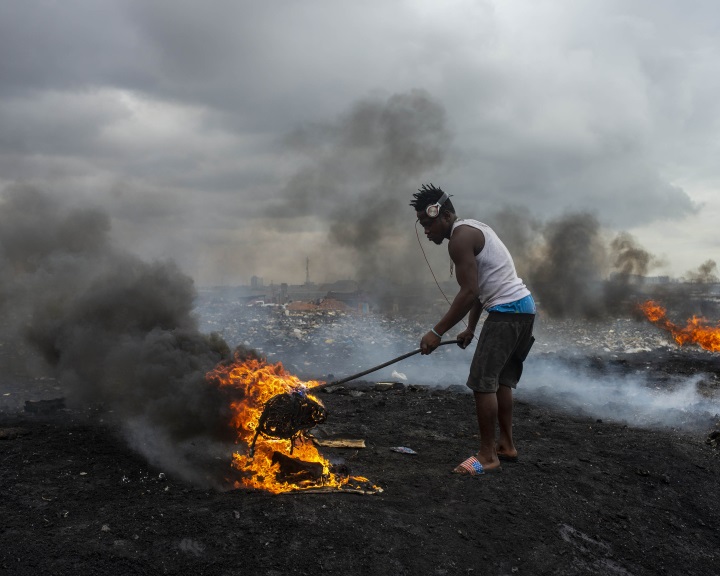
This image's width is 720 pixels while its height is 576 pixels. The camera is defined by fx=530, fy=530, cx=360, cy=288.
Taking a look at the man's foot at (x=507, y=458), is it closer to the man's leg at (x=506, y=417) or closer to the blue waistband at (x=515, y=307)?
the man's leg at (x=506, y=417)

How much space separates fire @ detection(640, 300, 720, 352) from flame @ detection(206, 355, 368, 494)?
1357 cm

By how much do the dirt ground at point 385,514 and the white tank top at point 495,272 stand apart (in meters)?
1.45

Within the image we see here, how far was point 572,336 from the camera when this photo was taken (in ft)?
56.4

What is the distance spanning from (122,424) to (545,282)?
15.2 metres

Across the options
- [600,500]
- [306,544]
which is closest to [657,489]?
[600,500]

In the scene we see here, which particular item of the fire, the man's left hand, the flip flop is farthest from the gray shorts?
the fire

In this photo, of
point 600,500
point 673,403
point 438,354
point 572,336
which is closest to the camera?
point 600,500

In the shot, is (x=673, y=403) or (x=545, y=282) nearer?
(x=673, y=403)

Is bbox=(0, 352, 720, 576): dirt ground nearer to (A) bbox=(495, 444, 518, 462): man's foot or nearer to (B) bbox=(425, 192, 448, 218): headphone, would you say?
(A) bbox=(495, 444, 518, 462): man's foot

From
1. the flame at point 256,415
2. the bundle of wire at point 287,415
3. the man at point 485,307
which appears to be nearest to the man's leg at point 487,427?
the man at point 485,307

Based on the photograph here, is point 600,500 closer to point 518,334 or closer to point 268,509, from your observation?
point 518,334

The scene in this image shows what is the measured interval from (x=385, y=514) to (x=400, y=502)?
0.86 feet

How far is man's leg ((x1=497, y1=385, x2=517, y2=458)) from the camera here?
4691mm

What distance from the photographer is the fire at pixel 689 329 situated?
14.3m
